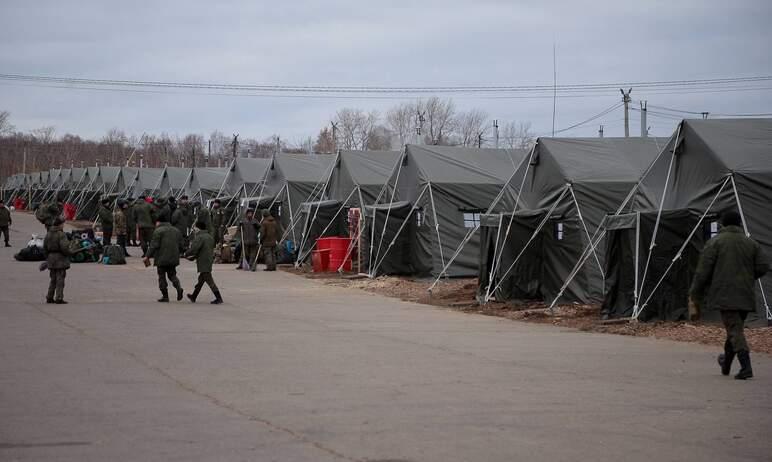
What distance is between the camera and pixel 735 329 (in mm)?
10555

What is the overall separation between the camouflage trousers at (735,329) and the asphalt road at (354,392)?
1.35 ft

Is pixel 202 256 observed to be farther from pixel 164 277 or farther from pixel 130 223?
pixel 130 223

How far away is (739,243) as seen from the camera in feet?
35.6

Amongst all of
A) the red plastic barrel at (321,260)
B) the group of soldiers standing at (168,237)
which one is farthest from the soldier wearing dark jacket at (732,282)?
the red plastic barrel at (321,260)

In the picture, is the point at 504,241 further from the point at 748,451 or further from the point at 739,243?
the point at 748,451

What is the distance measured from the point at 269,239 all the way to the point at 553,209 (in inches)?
468

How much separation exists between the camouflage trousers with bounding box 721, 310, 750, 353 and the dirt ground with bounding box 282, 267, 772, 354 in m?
2.93

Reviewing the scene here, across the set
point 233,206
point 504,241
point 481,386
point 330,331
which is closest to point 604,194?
point 504,241

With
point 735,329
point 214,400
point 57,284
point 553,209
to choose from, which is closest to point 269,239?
point 553,209

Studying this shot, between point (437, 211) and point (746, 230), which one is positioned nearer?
point (746, 230)

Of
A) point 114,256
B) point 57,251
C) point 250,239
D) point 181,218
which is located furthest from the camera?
point 181,218

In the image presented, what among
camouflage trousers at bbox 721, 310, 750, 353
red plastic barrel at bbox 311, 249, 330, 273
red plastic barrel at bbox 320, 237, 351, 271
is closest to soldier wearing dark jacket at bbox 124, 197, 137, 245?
red plastic barrel at bbox 311, 249, 330, 273

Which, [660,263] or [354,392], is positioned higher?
[660,263]

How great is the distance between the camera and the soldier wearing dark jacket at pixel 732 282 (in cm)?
1054
